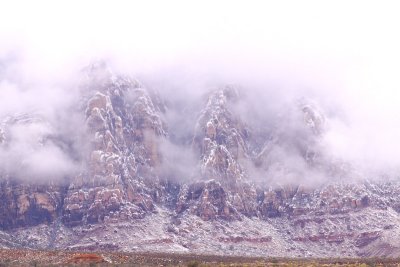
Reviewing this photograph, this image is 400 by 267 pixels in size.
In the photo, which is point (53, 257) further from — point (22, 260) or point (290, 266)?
point (290, 266)

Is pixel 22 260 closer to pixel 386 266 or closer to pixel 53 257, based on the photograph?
pixel 53 257

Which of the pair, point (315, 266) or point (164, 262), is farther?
point (164, 262)

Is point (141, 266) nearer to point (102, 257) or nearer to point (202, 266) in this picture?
point (202, 266)

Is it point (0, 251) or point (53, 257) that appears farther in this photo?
point (0, 251)

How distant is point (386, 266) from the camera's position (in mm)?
148375

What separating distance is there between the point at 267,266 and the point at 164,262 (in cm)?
2993

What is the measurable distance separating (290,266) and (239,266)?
12916mm

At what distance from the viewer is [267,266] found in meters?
143

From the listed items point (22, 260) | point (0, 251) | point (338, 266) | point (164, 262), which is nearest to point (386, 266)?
point (338, 266)

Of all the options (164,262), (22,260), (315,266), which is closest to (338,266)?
(315,266)

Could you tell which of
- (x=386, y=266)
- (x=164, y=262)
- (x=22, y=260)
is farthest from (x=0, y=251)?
(x=386, y=266)

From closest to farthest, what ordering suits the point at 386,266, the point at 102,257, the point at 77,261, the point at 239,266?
the point at 239,266 < the point at 386,266 < the point at 77,261 < the point at 102,257

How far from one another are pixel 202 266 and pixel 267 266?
14.5 meters

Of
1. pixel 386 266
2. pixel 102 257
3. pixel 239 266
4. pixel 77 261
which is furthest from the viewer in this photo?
pixel 102 257
